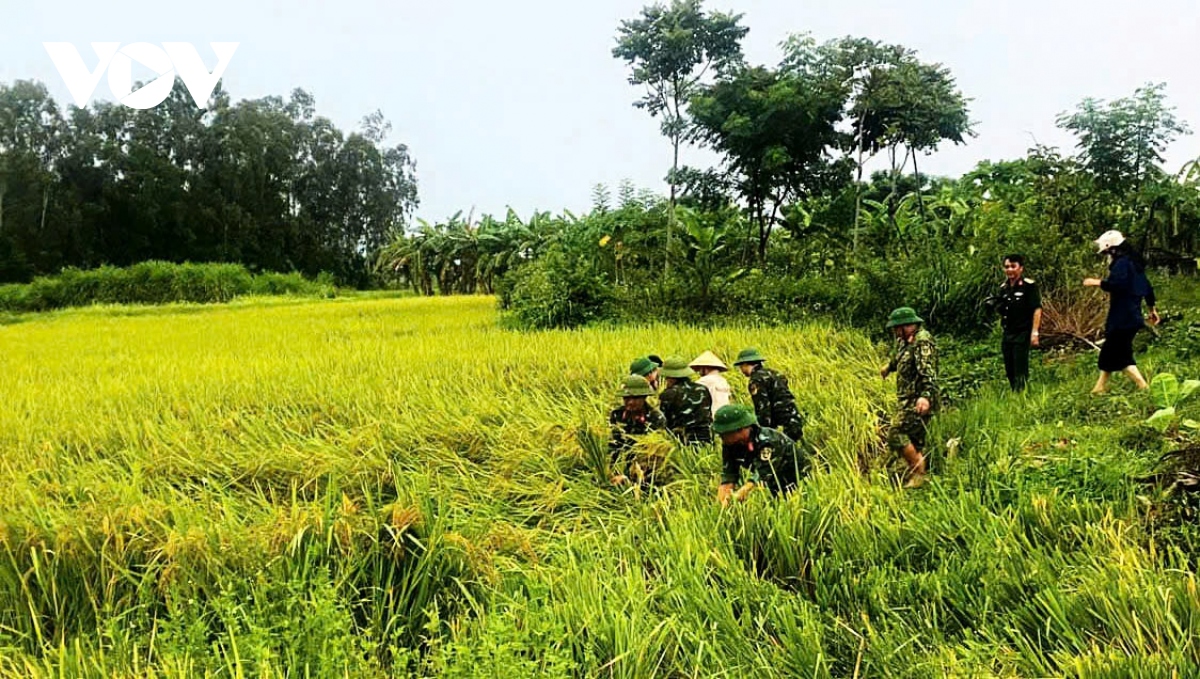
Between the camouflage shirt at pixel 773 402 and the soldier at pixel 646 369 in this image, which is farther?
the soldier at pixel 646 369

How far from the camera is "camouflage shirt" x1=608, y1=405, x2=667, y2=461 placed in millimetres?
4504

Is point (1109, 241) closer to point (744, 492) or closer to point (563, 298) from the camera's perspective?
point (744, 492)

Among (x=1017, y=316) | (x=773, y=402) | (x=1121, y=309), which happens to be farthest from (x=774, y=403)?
(x=1121, y=309)

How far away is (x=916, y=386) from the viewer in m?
4.62

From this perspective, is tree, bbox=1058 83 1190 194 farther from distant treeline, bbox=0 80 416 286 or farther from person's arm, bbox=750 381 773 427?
distant treeline, bbox=0 80 416 286

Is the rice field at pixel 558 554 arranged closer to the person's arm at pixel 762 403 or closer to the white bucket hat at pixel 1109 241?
the person's arm at pixel 762 403

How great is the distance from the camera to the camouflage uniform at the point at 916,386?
178 inches

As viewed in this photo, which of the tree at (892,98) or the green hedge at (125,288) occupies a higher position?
the tree at (892,98)

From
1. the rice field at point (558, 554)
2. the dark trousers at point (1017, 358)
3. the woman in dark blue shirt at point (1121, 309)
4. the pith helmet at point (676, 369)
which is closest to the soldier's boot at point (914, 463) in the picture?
the rice field at point (558, 554)

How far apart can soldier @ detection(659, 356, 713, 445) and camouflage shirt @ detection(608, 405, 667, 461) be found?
81 millimetres

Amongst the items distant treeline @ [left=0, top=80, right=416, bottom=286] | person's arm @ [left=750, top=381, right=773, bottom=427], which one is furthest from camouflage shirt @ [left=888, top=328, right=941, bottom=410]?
distant treeline @ [left=0, top=80, right=416, bottom=286]

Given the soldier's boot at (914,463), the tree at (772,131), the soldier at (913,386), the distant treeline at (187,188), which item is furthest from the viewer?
the distant treeline at (187,188)

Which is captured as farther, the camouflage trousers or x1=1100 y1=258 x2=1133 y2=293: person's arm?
x1=1100 y1=258 x2=1133 y2=293: person's arm

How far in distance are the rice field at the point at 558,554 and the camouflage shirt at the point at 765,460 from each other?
15 centimetres
